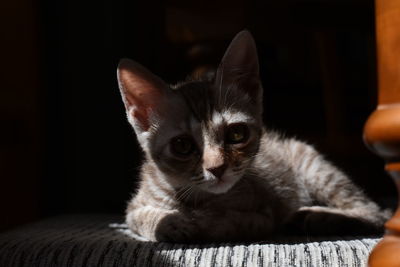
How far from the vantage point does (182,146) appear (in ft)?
4.08

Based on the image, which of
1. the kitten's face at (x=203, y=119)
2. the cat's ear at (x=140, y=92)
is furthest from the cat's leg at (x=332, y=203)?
the cat's ear at (x=140, y=92)

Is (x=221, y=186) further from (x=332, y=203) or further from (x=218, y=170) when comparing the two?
(x=332, y=203)

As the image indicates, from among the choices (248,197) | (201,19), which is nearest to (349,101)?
(201,19)

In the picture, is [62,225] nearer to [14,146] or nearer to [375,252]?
[14,146]

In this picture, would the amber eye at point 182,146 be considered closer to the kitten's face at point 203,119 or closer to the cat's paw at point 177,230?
the kitten's face at point 203,119

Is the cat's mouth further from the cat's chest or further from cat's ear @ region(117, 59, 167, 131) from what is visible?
cat's ear @ region(117, 59, 167, 131)

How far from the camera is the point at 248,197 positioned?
52.3 inches

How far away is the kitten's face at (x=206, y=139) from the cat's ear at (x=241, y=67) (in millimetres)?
37

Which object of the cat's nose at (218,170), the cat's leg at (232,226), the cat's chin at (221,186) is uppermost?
the cat's nose at (218,170)

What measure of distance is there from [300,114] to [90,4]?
1179 millimetres

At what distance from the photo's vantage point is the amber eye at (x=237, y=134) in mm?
1262

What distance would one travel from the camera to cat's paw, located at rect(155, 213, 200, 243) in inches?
46.7

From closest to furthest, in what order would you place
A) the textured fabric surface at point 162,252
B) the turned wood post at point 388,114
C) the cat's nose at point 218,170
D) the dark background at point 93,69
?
the turned wood post at point 388,114, the textured fabric surface at point 162,252, the cat's nose at point 218,170, the dark background at point 93,69

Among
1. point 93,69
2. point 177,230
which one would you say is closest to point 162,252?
point 177,230
